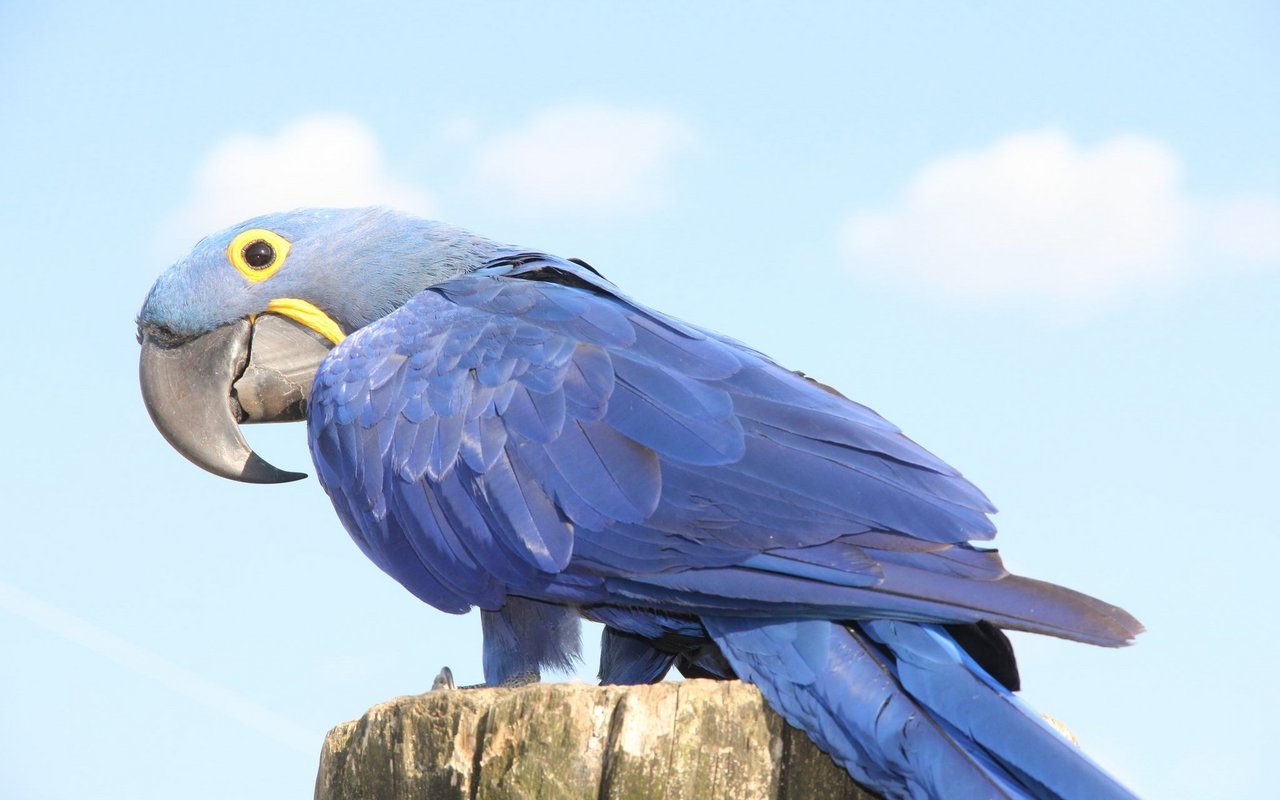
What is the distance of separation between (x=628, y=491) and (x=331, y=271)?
171 centimetres

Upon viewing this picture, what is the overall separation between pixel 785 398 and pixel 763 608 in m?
0.61

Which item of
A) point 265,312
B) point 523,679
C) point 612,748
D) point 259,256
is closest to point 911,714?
point 612,748

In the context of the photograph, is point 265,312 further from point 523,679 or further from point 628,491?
point 628,491

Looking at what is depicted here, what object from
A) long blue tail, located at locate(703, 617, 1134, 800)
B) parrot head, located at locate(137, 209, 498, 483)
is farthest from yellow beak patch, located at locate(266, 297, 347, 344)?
long blue tail, located at locate(703, 617, 1134, 800)

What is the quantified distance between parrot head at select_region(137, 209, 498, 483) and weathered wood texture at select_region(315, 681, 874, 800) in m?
1.83

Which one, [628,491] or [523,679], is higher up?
[628,491]

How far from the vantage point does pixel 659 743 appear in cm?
245

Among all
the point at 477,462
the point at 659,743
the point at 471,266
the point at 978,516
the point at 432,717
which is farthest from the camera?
the point at 471,266

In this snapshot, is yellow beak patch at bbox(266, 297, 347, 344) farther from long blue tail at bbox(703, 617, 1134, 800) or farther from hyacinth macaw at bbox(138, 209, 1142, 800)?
long blue tail at bbox(703, 617, 1134, 800)

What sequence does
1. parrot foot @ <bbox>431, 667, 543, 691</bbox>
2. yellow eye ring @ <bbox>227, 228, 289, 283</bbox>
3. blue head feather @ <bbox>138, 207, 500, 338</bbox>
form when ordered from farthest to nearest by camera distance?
yellow eye ring @ <bbox>227, 228, 289, 283</bbox> < blue head feather @ <bbox>138, 207, 500, 338</bbox> < parrot foot @ <bbox>431, 667, 543, 691</bbox>

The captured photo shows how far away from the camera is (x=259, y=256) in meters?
4.27

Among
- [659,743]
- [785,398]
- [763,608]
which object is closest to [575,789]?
[659,743]

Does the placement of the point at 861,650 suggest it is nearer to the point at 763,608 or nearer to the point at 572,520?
the point at 763,608

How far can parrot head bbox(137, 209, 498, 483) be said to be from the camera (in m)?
4.16
